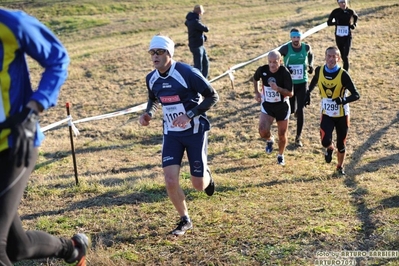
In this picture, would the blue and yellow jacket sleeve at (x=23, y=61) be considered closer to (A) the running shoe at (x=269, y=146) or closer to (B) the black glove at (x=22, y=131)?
(B) the black glove at (x=22, y=131)

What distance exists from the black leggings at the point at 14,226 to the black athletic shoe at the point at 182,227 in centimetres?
181

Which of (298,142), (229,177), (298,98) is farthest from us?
(298,142)

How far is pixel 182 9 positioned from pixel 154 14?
294 cm

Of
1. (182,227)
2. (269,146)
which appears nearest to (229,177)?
(269,146)

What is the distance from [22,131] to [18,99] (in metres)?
0.33

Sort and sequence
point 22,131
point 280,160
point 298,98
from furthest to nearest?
point 298,98 < point 280,160 < point 22,131

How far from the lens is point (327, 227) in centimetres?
546

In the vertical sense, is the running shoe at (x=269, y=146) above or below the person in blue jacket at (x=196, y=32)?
below

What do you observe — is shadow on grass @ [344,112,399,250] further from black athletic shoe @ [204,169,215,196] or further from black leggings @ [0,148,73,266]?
black leggings @ [0,148,73,266]

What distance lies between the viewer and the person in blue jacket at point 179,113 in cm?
563

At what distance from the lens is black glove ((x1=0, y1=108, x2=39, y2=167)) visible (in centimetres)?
323

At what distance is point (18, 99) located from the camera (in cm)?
349

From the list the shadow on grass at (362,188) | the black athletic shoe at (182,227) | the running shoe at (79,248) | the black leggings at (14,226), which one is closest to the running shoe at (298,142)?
the shadow on grass at (362,188)

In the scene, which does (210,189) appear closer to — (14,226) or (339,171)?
(339,171)
